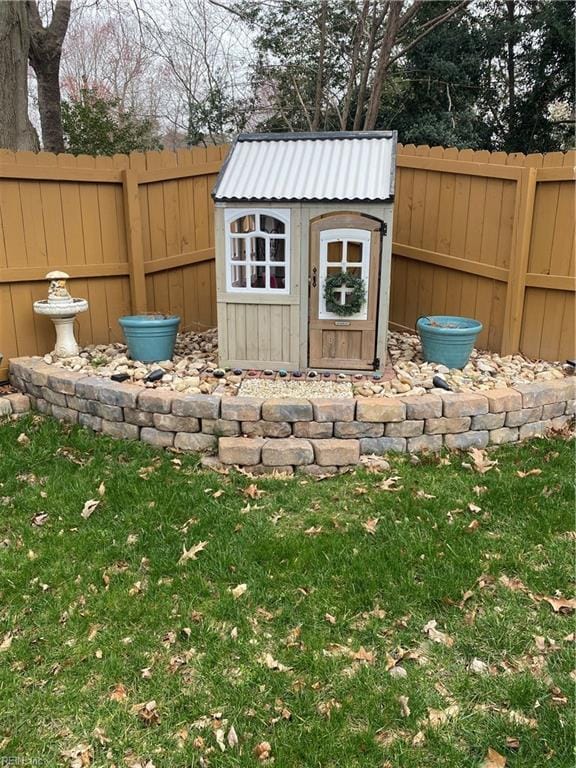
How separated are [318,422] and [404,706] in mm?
2141

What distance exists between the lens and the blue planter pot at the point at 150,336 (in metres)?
5.04

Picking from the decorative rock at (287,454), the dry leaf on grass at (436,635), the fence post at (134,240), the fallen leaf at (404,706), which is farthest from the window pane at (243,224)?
the fallen leaf at (404,706)

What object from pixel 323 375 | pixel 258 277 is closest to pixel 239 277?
pixel 258 277

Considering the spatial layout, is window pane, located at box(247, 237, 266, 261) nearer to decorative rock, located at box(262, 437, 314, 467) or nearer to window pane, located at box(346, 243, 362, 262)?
window pane, located at box(346, 243, 362, 262)

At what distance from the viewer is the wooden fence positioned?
16.4 feet

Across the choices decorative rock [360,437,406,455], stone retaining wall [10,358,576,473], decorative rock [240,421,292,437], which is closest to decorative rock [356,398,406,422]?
stone retaining wall [10,358,576,473]

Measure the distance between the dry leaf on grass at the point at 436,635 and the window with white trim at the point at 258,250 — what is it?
2874 millimetres

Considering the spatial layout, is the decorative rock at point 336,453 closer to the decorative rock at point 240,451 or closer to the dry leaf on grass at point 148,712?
the decorative rock at point 240,451

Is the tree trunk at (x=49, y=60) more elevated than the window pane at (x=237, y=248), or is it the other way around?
the tree trunk at (x=49, y=60)

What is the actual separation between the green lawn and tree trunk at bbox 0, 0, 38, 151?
15.3ft

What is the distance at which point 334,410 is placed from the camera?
4.15m

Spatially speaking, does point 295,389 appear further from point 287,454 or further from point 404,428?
point 404,428

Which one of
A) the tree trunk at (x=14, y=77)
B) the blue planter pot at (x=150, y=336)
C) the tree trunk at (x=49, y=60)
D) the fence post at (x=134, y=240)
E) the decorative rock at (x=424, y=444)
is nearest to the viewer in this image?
the decorative rock at (x=424, y=444)

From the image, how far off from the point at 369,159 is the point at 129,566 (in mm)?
3689
